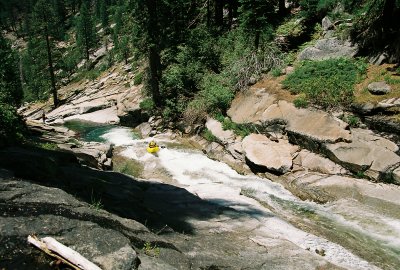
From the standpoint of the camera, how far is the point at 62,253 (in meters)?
4.97

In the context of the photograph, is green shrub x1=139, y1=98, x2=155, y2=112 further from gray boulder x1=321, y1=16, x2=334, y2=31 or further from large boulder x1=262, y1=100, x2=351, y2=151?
gray boulder x1=321, y1=16, x2=334, y2=31

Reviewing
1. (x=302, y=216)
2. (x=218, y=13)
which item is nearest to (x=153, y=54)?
(x=218, y=13)

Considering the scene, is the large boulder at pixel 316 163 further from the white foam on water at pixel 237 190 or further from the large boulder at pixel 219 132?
the large boulder at pixel 219 132

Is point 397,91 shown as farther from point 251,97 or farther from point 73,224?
point 73,224

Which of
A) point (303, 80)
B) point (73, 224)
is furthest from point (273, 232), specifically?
point (303, 80)

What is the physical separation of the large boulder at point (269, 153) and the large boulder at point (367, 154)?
1.83 m

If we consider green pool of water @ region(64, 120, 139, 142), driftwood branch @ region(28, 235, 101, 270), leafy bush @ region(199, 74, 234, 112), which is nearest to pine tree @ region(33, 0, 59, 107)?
green pool of water @ region(64, 120, 139, 142)

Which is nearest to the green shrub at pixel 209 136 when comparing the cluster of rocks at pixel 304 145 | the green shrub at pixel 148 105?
the cluster of rocks at pixel 304 145

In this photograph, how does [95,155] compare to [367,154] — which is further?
[95,155]

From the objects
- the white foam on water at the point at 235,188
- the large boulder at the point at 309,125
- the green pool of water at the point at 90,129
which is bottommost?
the green pool of water at the point at 90,129

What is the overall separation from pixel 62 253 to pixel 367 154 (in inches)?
496

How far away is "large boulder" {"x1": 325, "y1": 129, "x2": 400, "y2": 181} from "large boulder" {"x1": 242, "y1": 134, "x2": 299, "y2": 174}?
1832 mm

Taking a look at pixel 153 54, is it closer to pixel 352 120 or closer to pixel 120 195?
pixel 352 120

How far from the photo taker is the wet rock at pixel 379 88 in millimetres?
15773
